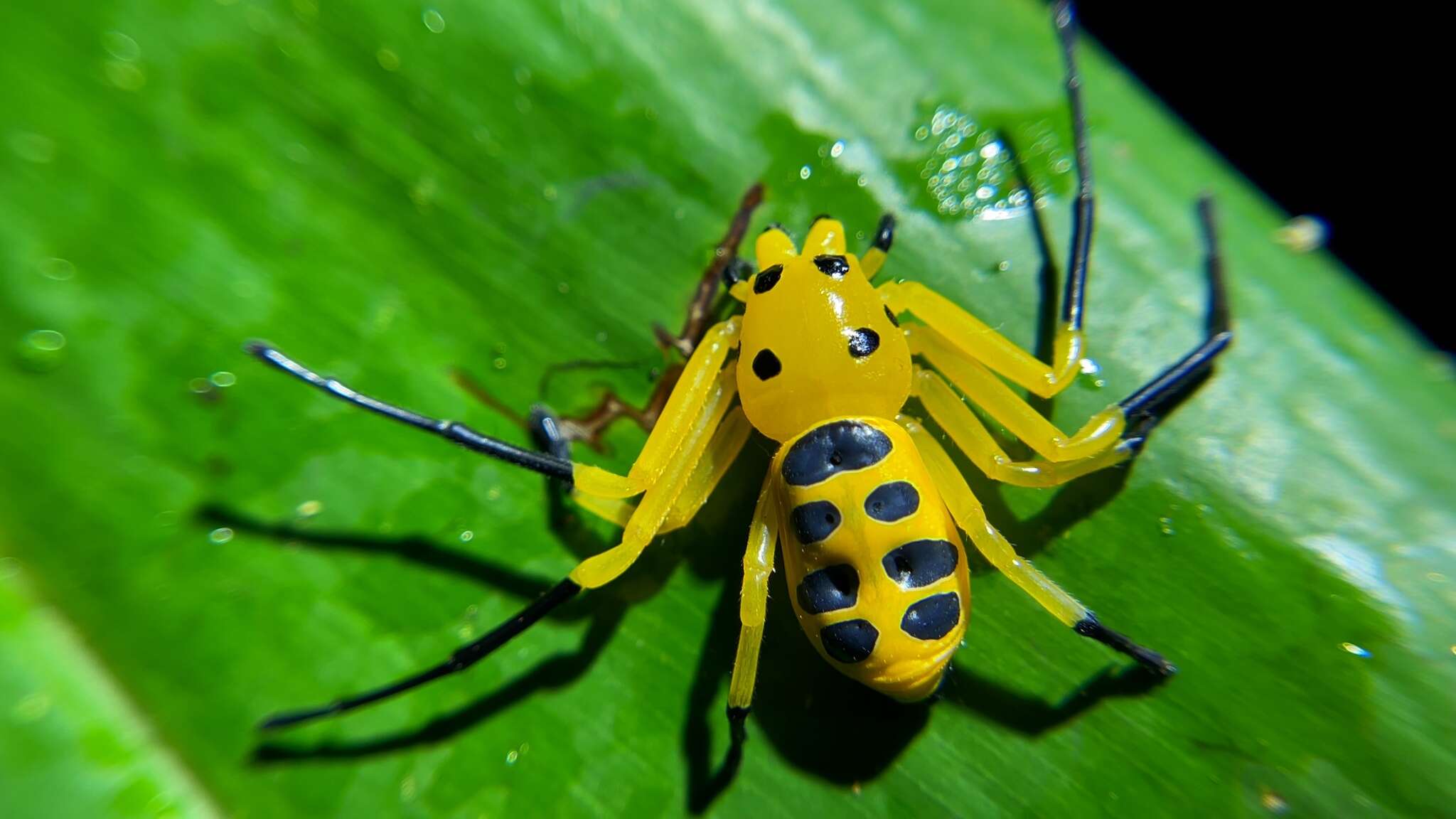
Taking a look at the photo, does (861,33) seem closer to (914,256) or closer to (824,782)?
(914,256)

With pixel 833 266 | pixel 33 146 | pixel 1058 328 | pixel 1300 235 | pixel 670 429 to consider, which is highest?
pixel 1300 235

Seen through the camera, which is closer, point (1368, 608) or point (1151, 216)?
point (1368, 608)

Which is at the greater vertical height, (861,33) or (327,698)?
(861,33)

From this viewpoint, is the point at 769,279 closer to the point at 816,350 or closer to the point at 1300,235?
the point at 816,350

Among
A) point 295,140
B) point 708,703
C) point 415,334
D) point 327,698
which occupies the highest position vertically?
point 295,140

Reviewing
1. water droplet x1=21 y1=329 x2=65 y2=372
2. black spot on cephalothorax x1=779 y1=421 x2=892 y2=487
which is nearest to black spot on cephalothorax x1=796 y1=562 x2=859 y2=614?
black spot on cephalothorax x1=779 y1=421 x2=892 y2=487

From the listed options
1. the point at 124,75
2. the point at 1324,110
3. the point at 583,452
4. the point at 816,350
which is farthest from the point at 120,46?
the point at 1324,110

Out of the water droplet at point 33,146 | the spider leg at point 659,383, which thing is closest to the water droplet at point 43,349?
the water droplet at point 33,146

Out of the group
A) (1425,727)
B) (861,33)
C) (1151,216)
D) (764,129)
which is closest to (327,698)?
(764,129)

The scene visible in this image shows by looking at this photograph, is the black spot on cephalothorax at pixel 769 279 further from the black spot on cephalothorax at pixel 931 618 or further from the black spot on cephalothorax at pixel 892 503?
the black spot on cephalothorax at pixel 931 618
